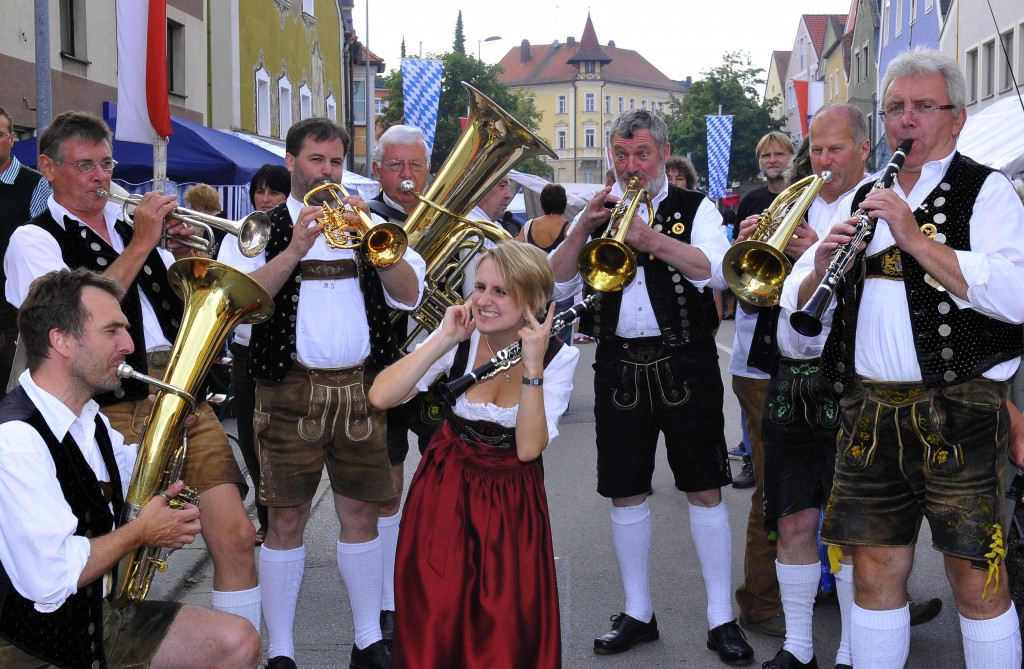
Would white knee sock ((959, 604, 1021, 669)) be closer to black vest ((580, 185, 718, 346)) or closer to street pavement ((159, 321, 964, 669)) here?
street pavement ((159, 321, 964, 669))

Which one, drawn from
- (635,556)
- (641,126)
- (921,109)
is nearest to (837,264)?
(921,109)

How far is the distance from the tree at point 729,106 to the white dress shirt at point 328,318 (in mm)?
53354

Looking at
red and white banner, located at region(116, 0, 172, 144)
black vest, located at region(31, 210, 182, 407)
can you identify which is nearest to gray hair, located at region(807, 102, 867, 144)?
black vest, located at region(31, 210, 182, 407)

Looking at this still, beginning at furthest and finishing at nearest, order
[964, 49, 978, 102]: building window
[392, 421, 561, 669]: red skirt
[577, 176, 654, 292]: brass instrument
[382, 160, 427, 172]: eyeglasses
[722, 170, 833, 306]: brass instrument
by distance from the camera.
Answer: [964, 49, 978, 102]: building window, [382, 160, 427, 172]: eyeglasses, [577, 176, 654, 292]: brass instrument, [722, 170, 833, 306]: brass instrument, [392, 421, 561, 669]: red skirt

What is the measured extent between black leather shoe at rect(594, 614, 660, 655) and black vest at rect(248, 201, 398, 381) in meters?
1.48

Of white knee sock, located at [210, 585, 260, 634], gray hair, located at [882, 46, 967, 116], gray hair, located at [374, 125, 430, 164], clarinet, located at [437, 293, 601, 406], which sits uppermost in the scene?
gray hair, located at [882, 46, 967, 116]

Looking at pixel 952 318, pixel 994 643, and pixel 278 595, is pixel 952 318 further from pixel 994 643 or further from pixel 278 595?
pixel 278 595

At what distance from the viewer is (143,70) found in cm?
745

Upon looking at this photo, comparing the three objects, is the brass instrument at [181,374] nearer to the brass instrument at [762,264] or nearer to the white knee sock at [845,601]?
the brass instrument at [762,264]

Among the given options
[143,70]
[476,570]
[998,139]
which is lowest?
[476,570]

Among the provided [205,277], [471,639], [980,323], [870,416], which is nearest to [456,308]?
[205,277]

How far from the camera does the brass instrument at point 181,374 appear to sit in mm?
3361

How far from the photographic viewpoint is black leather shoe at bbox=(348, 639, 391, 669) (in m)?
4.59

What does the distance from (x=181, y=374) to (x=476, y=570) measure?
1.15 m
